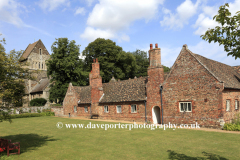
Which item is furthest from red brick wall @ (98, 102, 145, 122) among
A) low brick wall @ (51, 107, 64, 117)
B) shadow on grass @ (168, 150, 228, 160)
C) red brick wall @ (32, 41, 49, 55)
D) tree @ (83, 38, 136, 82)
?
red brick wall @ (32, 41, 49, 55)

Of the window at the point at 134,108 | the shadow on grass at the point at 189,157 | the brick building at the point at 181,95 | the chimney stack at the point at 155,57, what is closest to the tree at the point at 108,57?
the brick building at the point at 181,95

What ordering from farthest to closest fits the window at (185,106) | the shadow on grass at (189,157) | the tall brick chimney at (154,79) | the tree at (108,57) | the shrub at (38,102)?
the shrub at (38,102)
the tree at (108,57)
the tall brick chimney at (154,79)
the window at (185,106)
the shadow on grass at (189,157)

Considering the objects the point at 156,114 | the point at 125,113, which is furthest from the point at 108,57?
the point at 156,114

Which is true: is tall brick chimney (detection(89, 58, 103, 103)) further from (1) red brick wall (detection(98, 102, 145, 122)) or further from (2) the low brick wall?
(2) the low brick wall

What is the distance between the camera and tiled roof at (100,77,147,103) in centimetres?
2600

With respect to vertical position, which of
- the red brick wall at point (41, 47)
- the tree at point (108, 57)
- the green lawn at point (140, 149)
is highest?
the red brick wall at point (41, 47)

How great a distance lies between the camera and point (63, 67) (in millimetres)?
44000

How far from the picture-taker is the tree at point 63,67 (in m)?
43.8

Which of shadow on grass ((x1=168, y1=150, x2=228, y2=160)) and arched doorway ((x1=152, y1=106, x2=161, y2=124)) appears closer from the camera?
shadow on grass ((x1=168, y1=150, x2=228, y2=160))

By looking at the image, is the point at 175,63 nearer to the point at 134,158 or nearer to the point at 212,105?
the point at 212,105

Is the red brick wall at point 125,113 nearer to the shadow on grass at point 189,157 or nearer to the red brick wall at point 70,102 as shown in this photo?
the red brick wall at point 70,102

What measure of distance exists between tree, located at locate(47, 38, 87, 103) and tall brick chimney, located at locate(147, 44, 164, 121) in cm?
2495

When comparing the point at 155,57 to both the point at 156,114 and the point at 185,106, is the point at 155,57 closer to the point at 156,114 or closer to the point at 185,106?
the point at 185,106

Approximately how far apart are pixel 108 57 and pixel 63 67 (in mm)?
14282
